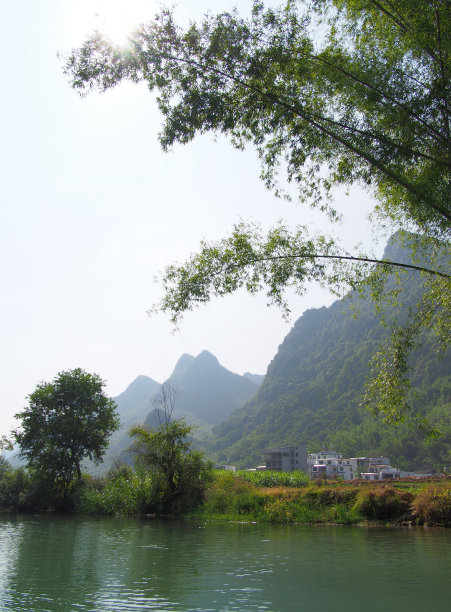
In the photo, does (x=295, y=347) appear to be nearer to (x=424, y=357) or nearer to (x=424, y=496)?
(x=424, y=357)

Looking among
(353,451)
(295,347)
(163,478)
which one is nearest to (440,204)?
(163,478)

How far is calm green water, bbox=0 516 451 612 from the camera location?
6.85 metres

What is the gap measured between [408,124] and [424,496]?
1305cm

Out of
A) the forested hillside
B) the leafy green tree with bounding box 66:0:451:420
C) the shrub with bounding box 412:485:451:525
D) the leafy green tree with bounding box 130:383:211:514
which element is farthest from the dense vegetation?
the forested hillside

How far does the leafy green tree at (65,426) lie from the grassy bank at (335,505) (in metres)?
16.7

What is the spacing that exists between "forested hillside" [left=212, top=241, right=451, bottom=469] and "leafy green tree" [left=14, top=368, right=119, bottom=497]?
198ft

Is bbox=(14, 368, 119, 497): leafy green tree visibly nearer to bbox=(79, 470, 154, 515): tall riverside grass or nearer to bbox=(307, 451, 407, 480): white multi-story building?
bbox=(79, 470, 154, 515): tall riverside grass

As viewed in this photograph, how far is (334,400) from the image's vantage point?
429 ft

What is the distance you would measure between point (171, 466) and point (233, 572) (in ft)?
52.9

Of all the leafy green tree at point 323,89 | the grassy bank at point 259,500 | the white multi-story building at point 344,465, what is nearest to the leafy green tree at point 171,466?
the grassy bank at point 259,500

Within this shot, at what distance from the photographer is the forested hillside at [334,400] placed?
10312 cm

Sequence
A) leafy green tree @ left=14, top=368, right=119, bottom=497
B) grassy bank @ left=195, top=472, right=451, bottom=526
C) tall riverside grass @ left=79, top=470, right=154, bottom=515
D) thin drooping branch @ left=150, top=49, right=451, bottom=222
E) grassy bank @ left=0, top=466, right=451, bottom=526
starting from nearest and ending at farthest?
thin drooping branch @ left=150, top=49, right=451, bottom=222, grassy bank @ left=195, top=472, right=451, bottom=526, grassy bank @ left=0, top=466, right=451, bottom=526, tall riverside grass @ left=79, top=470, right=154, bottom=515, leafy green tree @ left=14, top=368, right=119, bottom=497

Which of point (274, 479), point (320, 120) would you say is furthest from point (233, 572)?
point (274, 479)

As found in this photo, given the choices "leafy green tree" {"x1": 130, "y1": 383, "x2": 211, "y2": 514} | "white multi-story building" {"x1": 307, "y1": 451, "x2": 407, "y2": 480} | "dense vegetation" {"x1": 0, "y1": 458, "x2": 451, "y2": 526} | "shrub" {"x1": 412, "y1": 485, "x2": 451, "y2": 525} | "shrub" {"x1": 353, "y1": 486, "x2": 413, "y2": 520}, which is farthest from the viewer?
"white multi-story building" {"x1": 307, "y1": 451, "x2": 407, "y2": 480}
